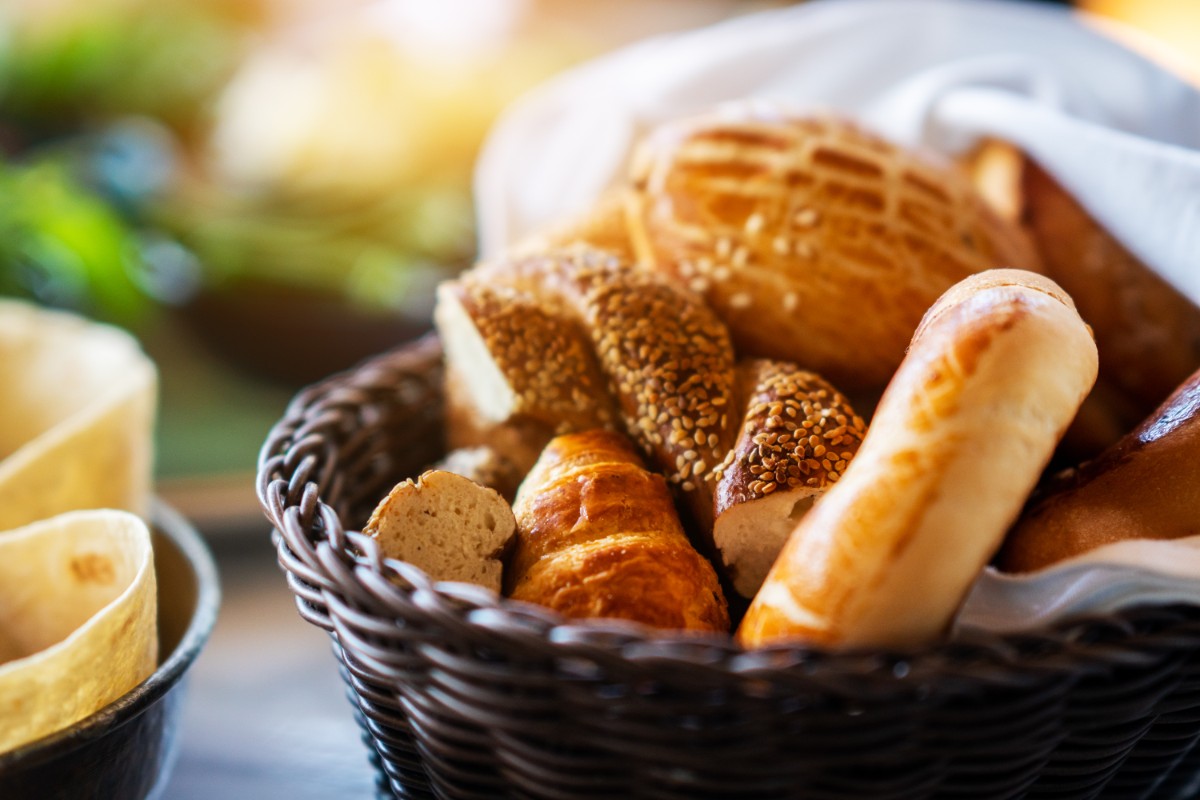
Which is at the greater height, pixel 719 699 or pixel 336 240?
pixel 719 699

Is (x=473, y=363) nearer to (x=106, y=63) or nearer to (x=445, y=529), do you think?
(x=445, y=529)

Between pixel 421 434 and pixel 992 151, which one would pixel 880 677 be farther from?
pixel 992 151

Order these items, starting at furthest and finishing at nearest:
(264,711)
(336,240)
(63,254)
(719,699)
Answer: (336,240), (63,254), (264,711), (719,699)

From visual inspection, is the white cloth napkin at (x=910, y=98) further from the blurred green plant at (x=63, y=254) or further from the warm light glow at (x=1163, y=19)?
the warm light glow at (x=1163, y=19)

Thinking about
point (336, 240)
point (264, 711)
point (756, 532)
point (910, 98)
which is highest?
point (910, 98)

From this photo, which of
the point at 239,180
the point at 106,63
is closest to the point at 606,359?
the point at 239,180

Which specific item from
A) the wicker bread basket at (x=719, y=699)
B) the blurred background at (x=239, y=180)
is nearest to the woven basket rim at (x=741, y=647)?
the wicker bread basket at (x=719, y=699)

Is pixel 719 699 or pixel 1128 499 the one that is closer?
pixel 719 699

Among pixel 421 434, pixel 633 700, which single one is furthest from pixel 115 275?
pixel 633 700

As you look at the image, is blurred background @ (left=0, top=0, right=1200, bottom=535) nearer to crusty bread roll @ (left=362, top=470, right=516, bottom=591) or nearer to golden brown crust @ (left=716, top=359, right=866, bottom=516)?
crusty bread roll @ (left=362, top=470, right=516, bottom=591)
